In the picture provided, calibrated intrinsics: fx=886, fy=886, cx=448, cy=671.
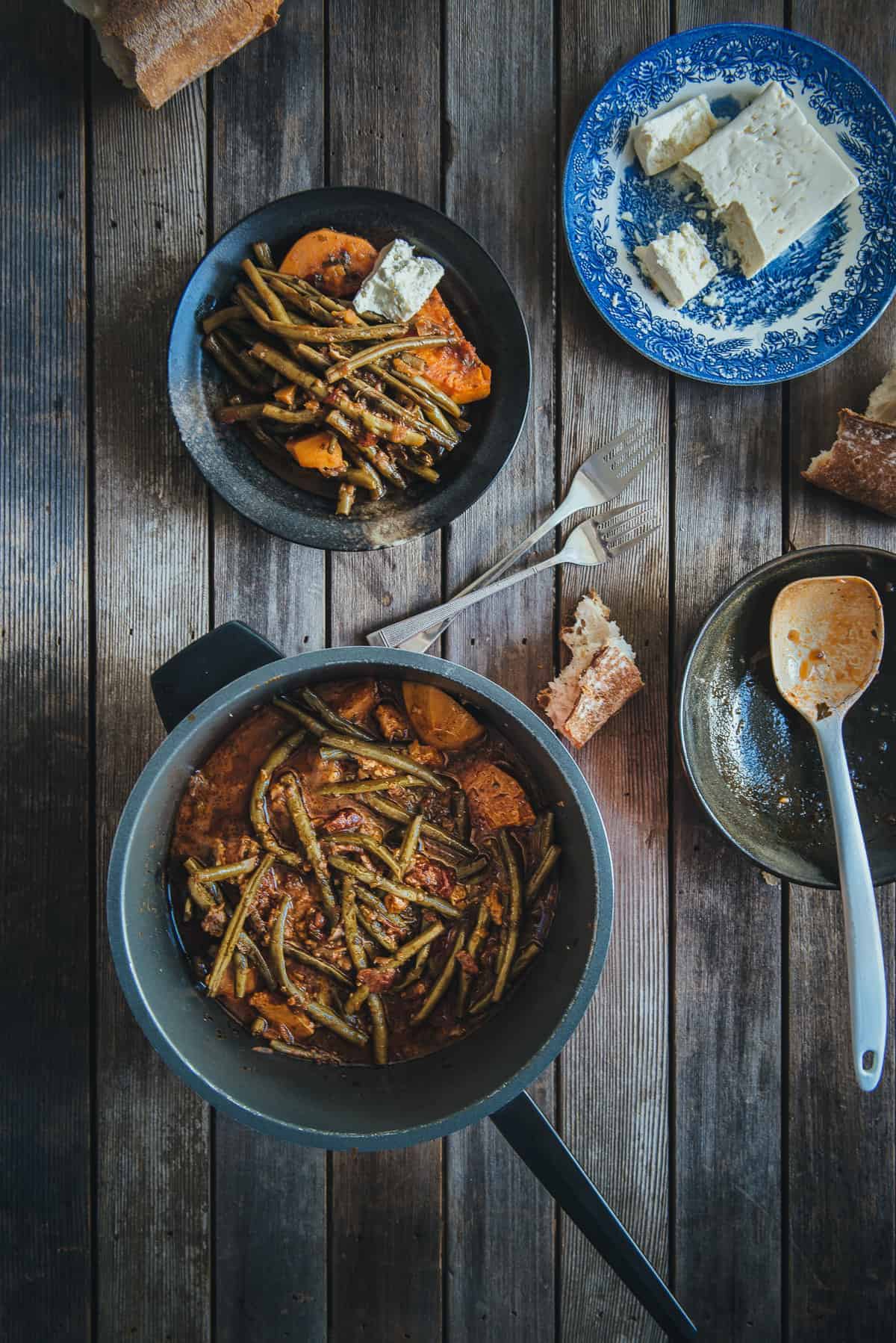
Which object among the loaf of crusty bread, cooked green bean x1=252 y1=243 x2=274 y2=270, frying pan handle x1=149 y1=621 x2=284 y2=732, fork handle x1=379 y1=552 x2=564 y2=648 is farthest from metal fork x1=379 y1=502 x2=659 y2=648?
the loaf of crusty bread

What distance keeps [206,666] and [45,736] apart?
53cm

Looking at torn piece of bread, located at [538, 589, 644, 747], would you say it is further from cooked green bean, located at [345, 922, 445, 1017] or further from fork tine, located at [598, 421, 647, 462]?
cooked green bean, located at [345, 922, 445, 1017]

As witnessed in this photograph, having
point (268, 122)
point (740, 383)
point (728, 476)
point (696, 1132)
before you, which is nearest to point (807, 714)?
point (728, 476)

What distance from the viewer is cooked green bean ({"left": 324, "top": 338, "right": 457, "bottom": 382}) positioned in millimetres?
1472

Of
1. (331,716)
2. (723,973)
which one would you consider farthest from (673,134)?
(723,973)

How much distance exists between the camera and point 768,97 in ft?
5.23

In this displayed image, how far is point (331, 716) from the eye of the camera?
1.45m

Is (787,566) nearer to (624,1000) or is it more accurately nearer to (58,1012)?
(624,1000)

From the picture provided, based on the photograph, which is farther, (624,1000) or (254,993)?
(624,1000)

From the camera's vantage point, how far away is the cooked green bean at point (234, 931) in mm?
1386

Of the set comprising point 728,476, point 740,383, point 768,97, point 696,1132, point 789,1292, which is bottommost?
point 789,1292

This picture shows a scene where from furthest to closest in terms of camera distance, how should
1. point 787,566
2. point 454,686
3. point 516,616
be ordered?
1. point 516,616
2. point 787,566
3. point 454,686

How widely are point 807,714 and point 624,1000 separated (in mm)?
643

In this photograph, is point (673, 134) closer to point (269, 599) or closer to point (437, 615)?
point (437, 615)
